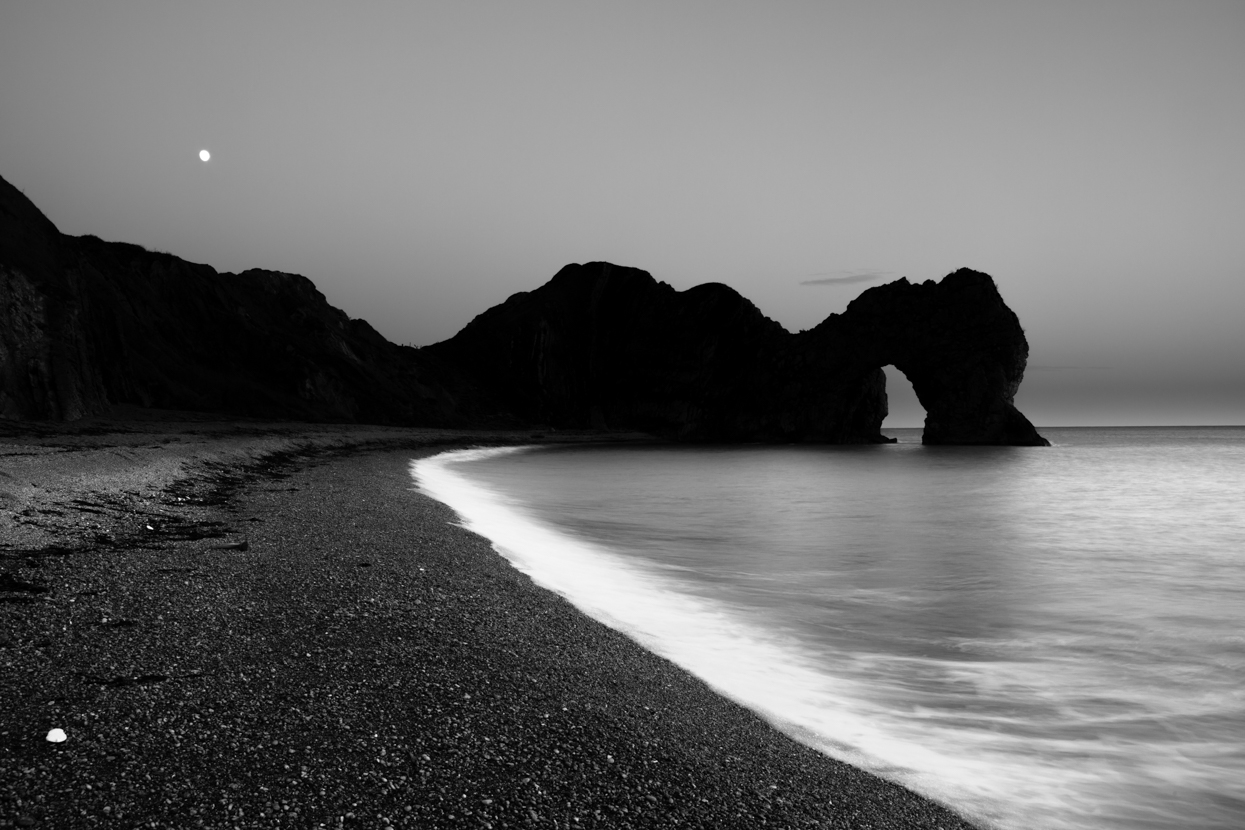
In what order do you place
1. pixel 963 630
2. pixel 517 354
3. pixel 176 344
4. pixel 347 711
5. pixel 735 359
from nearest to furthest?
pixel 347 711 < pixel 963 630 < pixel 176 344 < pixel 735 359 < pixel 517 354

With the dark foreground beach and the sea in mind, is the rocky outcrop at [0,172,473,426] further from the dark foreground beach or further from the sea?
the dark foreground beach

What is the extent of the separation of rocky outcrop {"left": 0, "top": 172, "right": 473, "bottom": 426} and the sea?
27.5m

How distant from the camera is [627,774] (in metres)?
4.15

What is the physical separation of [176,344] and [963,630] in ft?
275

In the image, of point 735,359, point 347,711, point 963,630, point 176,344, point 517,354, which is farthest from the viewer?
point 517,354

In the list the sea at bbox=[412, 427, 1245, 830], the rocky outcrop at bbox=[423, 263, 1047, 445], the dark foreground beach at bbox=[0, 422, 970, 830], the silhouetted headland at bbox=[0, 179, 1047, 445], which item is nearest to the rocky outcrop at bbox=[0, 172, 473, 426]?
the silhouetted headland at bbox=[0, 179, 1047, 445]

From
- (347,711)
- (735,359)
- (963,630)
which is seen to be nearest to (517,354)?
(735,359)

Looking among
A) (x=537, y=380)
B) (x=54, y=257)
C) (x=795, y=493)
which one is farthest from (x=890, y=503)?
(x=537, y=380)

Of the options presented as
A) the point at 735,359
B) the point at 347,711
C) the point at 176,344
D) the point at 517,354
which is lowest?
the point at 347,711

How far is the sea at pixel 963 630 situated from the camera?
19.9ft

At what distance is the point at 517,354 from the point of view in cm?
13575

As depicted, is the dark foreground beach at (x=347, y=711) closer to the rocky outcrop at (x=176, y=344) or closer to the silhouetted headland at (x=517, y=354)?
the rocky outcrop at (x=176, y=344)

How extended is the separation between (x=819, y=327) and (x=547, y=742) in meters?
112

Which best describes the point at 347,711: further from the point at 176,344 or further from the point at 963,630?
the point at 176,344
